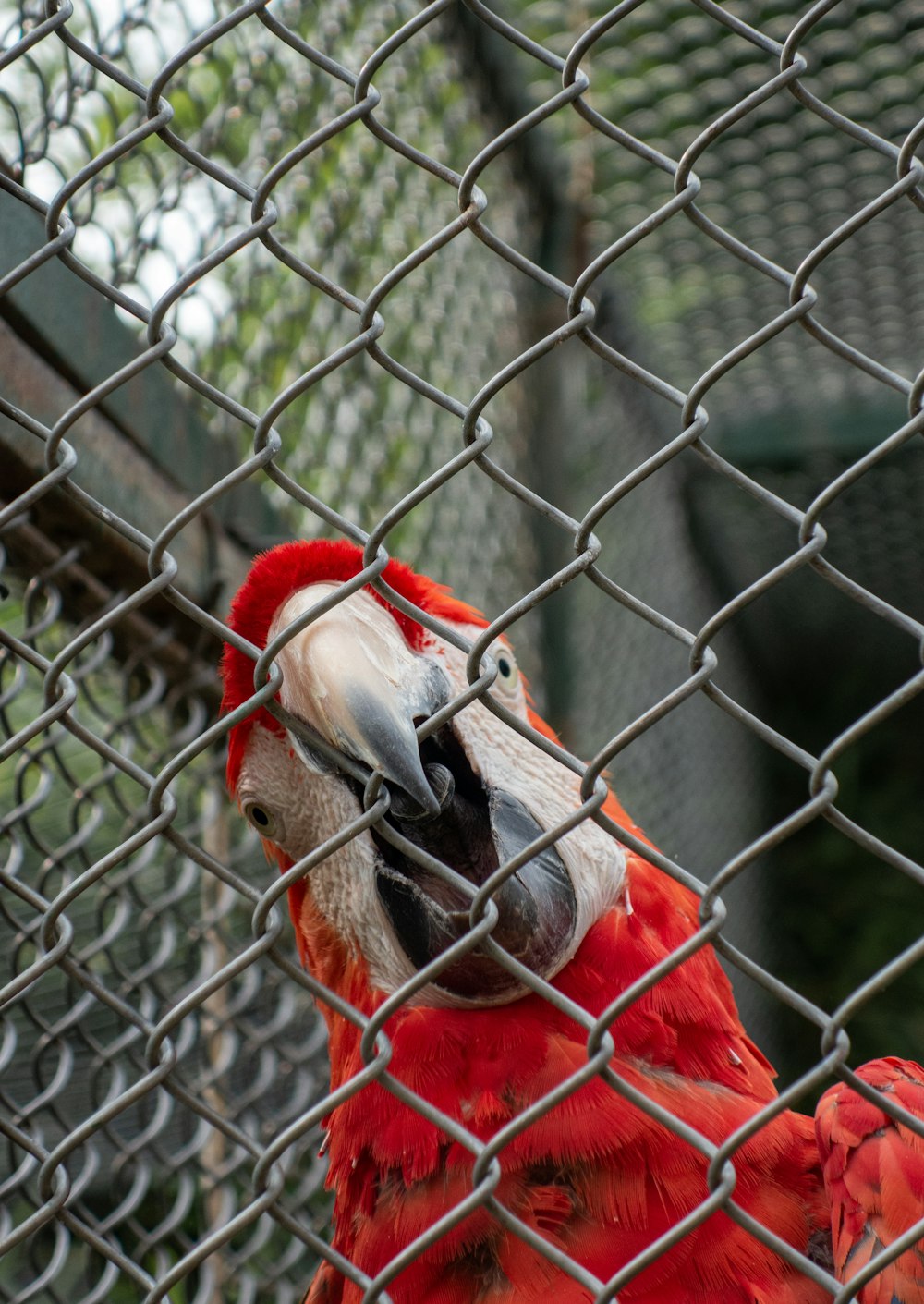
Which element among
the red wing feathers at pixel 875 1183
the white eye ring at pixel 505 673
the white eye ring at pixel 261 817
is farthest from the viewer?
the white eye ring at pixel 505 673

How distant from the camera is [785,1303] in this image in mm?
1138

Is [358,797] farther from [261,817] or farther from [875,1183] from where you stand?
[875,1183]

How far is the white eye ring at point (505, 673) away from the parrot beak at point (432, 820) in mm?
192

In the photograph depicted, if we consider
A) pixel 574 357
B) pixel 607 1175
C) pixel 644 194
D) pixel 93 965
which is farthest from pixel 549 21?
pixel 607 1175

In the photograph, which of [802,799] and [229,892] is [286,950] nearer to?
[229,892]

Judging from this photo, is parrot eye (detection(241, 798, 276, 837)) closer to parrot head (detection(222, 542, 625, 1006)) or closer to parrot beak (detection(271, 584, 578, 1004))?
parrot head (detection(222, 542, 625, 1006))

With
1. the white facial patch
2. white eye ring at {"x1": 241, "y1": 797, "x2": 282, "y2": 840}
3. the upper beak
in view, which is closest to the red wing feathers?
the white facial patch

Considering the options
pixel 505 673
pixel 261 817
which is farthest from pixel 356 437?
pixel 261 817

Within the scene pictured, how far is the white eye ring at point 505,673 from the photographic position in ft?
4.99

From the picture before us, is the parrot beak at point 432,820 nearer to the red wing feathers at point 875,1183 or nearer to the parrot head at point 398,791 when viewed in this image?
the parrot head at point 398,791

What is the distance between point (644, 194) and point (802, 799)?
2.62m

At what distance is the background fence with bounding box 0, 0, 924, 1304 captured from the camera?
93 cm

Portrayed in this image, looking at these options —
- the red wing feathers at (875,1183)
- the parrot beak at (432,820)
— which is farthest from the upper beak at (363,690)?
the red wing feathers at (875,1183)

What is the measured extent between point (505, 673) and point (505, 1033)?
1.54ft
